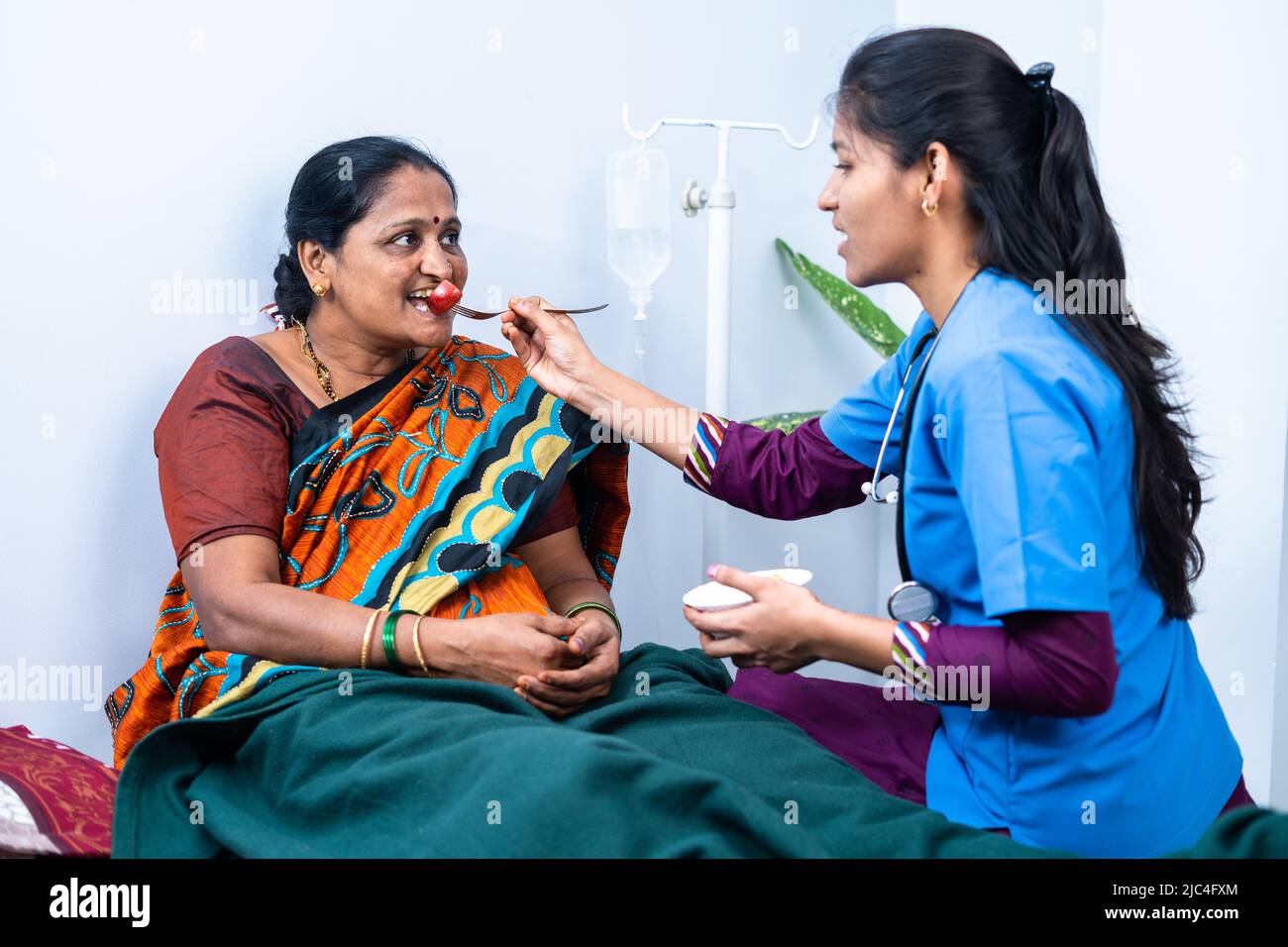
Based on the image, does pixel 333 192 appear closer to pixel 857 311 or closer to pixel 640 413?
pixel 640 413

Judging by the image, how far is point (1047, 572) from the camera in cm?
127

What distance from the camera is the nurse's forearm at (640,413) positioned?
192 centimetres

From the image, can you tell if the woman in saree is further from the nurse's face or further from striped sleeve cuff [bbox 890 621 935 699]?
the nurse's face

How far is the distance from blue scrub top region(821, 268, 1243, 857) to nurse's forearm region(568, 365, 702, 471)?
519mm

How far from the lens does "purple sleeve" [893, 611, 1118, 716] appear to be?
129cm

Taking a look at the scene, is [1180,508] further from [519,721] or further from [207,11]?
[207,11]

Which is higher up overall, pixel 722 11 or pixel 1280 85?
pixel 722 11

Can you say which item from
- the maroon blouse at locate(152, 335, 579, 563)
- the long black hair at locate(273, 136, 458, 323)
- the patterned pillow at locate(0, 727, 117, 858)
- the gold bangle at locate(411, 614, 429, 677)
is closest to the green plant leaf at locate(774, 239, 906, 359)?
the long black hair at locate(273, 136, 458, 323)

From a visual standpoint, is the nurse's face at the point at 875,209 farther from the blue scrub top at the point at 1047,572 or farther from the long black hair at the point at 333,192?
the long black hair at the point at 333,192

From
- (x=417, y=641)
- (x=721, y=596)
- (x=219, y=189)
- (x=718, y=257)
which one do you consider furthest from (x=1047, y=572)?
(x=219, y=189)

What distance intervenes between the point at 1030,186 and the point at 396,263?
3.25ft

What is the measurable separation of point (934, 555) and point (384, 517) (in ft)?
2.80

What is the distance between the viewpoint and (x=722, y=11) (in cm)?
254
